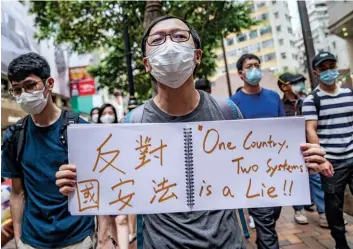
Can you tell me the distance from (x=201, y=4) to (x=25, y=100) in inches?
338

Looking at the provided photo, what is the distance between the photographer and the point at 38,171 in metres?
1.92

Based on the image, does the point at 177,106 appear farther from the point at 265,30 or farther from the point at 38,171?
the point at 265,30

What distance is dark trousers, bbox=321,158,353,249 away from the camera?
3.03m

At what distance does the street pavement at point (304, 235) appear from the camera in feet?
12.0

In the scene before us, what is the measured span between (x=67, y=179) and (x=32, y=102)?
73cm

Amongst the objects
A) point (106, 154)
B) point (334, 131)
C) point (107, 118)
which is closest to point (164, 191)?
point (106, 154)

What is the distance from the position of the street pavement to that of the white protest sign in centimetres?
248

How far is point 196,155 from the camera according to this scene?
148cm

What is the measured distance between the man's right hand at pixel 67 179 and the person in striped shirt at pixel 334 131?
2218mm

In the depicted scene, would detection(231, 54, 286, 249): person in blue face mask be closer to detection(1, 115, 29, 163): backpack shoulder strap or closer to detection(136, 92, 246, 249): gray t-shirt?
detection(136, 92, 246, 249): gray t-shirt

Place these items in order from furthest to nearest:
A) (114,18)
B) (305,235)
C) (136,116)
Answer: (114,18), (305,235), (136,116)

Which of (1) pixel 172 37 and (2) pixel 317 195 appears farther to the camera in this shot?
Result: (2) pixel 317 195

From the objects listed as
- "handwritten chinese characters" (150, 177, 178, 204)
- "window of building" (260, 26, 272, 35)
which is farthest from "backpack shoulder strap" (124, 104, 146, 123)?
"window of building" (260, 26, 272, 35)

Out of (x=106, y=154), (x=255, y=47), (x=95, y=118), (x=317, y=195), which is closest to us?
(x=106, y=154)
